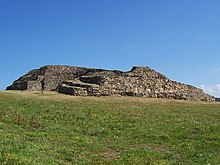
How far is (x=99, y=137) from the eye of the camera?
19.2 m

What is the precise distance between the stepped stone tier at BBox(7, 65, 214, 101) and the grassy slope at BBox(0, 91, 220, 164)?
15.3 metres

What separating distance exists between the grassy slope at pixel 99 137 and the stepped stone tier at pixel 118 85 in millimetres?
15280

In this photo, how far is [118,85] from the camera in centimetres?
4722

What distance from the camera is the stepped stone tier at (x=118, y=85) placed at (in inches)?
1757

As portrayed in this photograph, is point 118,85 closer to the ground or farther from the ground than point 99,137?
farther from the ground

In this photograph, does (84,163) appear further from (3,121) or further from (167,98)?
(167,98)

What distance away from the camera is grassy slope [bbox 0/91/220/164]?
13.6 metres

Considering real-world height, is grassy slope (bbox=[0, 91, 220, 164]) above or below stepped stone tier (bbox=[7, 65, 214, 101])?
below

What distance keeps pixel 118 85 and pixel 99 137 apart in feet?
92.4

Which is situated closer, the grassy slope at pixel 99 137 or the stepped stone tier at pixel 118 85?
the grassy slope at pixel 99 137

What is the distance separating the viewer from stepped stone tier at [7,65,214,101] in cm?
4462

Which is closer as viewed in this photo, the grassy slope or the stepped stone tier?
the grassy slope

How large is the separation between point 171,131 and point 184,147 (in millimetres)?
3961

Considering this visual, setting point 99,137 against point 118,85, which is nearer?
point 99,137
